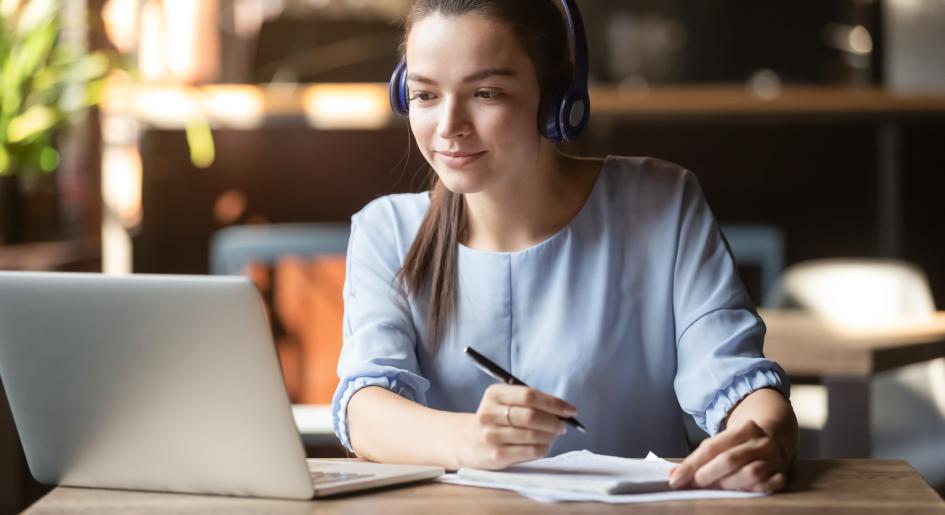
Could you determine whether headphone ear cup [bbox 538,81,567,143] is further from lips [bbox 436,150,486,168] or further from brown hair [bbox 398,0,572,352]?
lips [bbox 436,150,486,168]

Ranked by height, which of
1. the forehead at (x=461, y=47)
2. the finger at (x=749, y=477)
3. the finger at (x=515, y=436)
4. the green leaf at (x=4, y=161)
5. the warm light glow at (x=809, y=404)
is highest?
the forehead at (x=461, y=47)

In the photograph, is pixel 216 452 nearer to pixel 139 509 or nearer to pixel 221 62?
pixel 139 509

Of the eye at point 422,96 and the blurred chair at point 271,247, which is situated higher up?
the eye at point 422,96

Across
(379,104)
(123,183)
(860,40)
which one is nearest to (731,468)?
(379,104)

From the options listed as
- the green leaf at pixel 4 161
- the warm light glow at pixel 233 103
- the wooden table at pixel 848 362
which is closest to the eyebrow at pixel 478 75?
the wooden table at pixel 848 362

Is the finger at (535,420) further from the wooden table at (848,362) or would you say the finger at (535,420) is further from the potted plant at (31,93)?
the potted plant at (31,93)

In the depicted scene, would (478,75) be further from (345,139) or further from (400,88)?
(345,139)

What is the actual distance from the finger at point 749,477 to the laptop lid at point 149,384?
374mm

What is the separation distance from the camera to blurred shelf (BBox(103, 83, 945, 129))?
3533mm

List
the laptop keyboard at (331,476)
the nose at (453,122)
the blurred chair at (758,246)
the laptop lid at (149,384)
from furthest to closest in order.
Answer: the blurred chair at (758,246), the nose at (453,122), the laptop keyboard at (331,476), the laptop lid at (149,384)

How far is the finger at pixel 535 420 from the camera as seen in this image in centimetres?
107

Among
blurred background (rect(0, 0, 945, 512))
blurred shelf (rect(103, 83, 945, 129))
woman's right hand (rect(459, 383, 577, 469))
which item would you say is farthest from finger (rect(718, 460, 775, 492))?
blurred shelf (rect(103, 83, 945, 129))

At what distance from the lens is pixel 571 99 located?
4.55 ft

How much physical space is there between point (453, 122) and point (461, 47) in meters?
0.10
